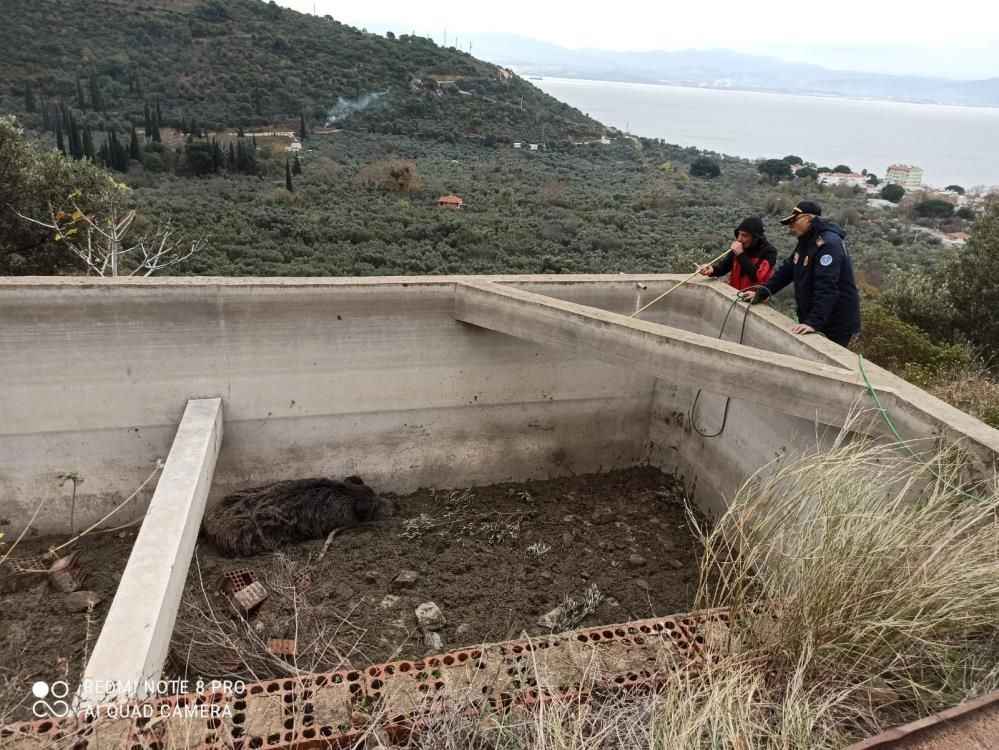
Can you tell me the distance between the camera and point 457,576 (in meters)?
4.44

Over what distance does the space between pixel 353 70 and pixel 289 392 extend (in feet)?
224

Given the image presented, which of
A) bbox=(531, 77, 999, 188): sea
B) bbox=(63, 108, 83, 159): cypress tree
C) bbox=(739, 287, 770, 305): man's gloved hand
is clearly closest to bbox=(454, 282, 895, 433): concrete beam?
bbox=(739, 287, 770, 305): man's gloved hand

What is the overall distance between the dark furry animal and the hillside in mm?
47250

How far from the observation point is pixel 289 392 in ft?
16.1

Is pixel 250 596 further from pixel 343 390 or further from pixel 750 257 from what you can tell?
pixel 750 257

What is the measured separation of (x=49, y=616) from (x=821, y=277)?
518cm

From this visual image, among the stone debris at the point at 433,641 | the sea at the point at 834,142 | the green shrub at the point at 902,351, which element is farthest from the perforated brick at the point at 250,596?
the sea at the point at 834,142

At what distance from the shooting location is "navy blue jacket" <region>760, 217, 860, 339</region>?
14.0 ft

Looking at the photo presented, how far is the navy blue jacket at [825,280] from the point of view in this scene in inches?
168

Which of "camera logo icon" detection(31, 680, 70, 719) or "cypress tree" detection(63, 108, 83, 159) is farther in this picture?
"cypress tree" detection(63, 108, 83, 159)

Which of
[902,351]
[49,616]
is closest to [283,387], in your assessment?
[49,616]

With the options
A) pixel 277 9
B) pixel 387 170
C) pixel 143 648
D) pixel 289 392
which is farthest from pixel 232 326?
pixel 277 9

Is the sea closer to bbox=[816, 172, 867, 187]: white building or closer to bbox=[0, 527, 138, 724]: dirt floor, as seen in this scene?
bbox=[816, 172, 867, 187]: white building

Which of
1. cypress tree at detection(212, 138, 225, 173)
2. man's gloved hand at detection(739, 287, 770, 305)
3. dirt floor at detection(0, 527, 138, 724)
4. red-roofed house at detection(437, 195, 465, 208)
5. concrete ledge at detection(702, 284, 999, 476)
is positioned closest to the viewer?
concrete ledge at detection(702, 284, 999, 476)
